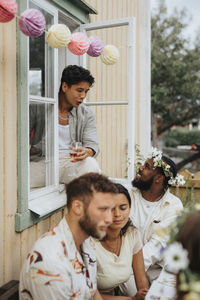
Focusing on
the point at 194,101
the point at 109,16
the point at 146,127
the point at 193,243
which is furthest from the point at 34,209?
the point at 194,101

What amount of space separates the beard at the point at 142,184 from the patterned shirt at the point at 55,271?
1.40m

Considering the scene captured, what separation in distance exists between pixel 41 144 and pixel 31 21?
3.46ft

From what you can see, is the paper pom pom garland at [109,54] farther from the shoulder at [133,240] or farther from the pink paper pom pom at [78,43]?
the shoulder at [133,240]

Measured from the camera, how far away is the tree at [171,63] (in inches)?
597

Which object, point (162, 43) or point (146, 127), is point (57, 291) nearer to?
point (146, 127)

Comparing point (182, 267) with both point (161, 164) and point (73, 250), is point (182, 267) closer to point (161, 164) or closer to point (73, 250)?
point (73, 250)

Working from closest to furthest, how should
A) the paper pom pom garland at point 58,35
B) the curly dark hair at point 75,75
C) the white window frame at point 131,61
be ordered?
the paper pom pom garland at point 58,35
the curly dark hair at point 75,75
the white window frame at point 131,61

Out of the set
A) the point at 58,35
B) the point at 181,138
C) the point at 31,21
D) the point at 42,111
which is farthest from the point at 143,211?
the point at 181,138

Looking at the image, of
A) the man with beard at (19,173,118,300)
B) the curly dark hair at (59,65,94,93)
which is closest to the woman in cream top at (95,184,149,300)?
the man with beard at (19,173,118,300)

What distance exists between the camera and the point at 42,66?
2938mm

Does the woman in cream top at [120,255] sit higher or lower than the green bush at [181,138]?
lower

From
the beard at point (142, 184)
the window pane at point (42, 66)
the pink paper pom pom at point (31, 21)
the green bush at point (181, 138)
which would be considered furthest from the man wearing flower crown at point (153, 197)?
the green bush at point (181, 138)

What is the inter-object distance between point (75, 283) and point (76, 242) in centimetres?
22

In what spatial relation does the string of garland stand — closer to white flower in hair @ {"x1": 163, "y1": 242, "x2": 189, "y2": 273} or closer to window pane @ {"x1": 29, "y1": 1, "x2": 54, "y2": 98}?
window pane @ {"x1": 29, "y1": 1, "x2": 54, "y2": 98}
